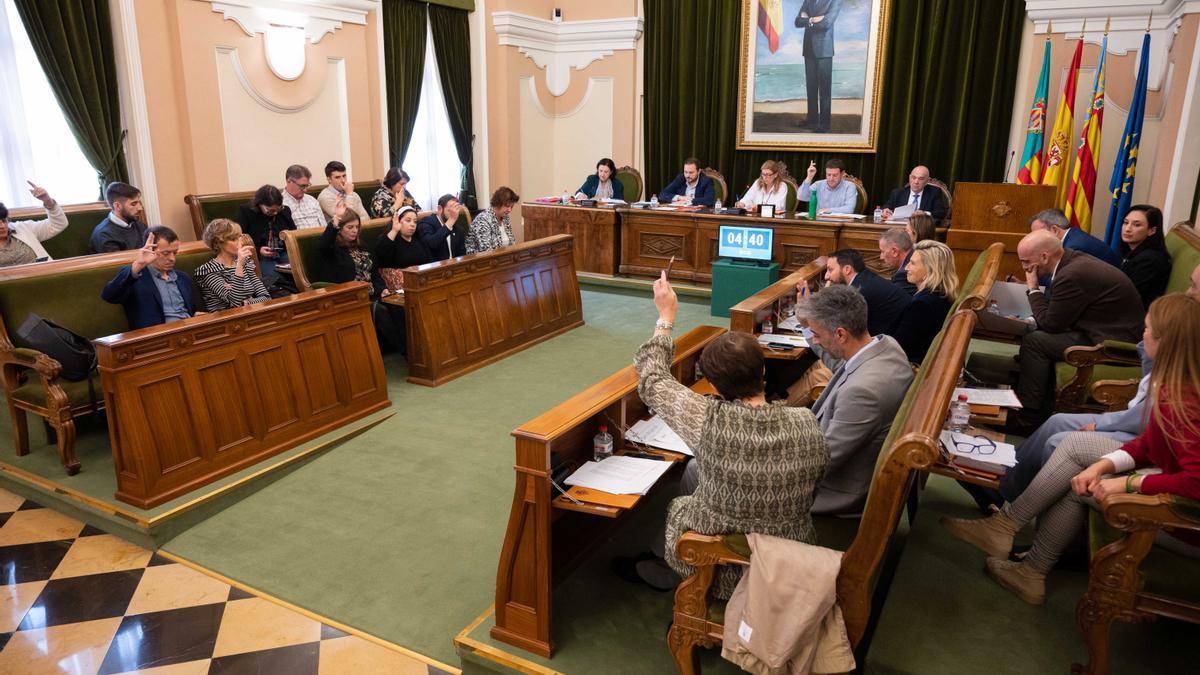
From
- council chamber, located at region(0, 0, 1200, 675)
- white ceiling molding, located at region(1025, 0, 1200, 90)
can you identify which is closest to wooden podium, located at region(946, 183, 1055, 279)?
council chamber, located at region(0, 0, 1200, 675)

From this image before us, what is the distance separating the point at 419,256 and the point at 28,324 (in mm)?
2520

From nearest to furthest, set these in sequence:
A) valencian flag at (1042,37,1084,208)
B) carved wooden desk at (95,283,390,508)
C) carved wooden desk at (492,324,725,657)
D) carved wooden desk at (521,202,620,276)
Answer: carved wooden desk at (492,324,725,657) < carved wooden desk at (95,283,390,508) < valencian flag at (1042,37,1084,208) < carved wooden desk at (521,202,620,276)

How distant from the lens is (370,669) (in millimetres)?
2674

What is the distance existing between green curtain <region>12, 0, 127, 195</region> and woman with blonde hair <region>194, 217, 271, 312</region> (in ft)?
9.29

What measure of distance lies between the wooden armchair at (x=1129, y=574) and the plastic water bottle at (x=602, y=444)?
1.57 metres

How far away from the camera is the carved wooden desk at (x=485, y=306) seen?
5172 millimetres

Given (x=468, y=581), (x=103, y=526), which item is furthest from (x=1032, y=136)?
(x=103, y=526)

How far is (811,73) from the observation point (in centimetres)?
916

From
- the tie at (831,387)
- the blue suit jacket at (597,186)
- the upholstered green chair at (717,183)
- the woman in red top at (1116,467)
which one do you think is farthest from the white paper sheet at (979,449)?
the blue suit jacket at (597,186)

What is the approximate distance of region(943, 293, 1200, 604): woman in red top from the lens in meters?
2.16

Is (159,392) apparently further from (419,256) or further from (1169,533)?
(1169,533)

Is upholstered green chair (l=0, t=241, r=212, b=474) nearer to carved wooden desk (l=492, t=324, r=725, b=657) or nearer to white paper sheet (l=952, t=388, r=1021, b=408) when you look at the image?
carved wooden desk (l=492, t=324, r=725, b=657)

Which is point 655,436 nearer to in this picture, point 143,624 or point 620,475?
point 620,475

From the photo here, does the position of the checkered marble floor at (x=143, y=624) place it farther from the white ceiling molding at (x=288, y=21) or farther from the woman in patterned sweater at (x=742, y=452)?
the white ceiling molding at (x=288, y=21)
